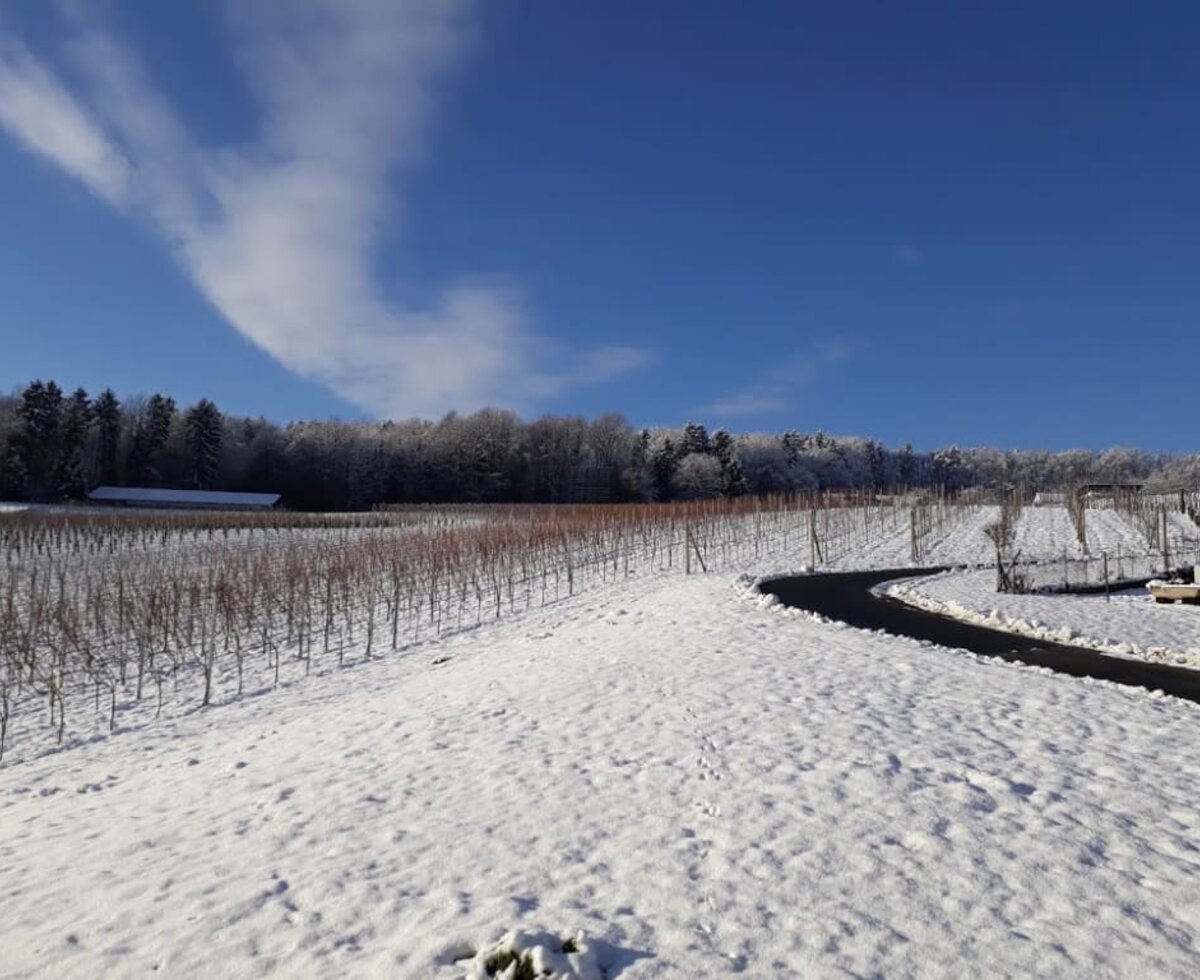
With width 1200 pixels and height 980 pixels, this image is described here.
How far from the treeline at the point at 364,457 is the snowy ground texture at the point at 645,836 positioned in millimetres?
56402

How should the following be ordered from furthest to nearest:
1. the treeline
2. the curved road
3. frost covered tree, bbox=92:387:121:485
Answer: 1. frost covered tree, bbox=92:387:121:485
2. the treeline
3. the curved road

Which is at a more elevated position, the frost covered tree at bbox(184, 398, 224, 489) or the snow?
the frost covered tree at bbox(184, 398, 224, 489)

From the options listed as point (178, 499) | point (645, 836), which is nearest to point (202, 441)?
point (178, 499)

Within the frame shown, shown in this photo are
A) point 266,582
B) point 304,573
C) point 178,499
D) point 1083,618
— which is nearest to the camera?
point 1083,618

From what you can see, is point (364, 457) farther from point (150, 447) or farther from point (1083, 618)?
point (1083, 618)

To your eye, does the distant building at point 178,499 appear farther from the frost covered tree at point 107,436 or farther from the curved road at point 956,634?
the curved road at point 956,634

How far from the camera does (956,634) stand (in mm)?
14219

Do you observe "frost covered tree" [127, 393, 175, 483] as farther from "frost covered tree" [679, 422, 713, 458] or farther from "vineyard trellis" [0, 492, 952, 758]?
"frost covered tree" [679, 422, 713, 458]

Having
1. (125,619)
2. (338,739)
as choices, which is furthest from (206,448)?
(338,739)

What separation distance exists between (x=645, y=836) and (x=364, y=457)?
66.5 m

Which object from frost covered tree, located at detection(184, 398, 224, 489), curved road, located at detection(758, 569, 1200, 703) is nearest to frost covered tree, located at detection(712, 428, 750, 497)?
frost covered tree, located at detection(184, 398, 224, 489)

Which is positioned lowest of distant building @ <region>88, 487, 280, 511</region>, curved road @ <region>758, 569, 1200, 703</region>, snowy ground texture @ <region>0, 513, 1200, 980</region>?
curved road @ <region>758, 569, 1200, 703</region>

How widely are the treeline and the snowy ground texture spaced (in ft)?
185

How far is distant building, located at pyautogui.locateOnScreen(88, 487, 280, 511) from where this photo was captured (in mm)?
52781
